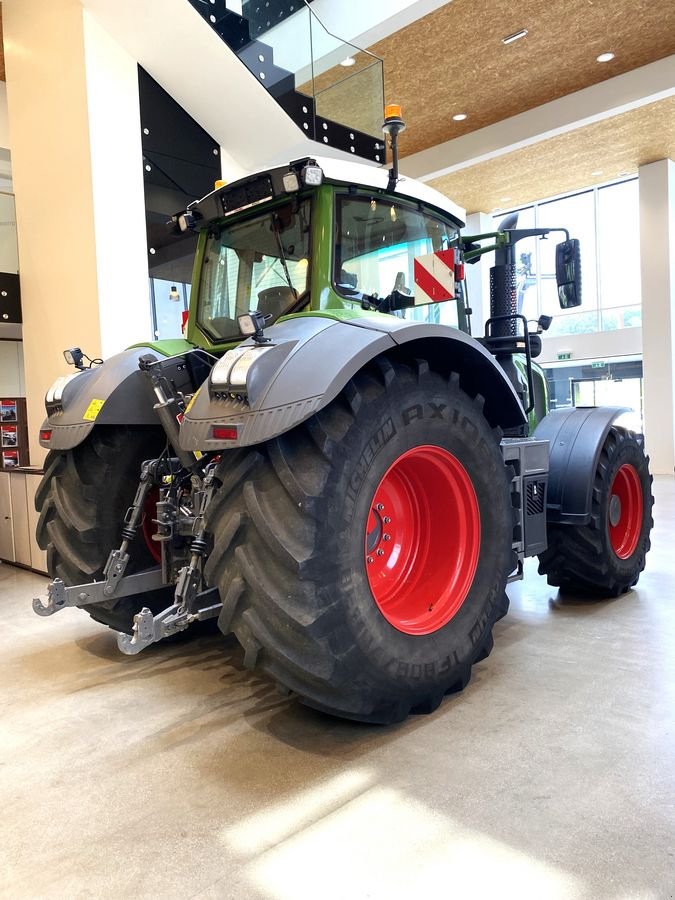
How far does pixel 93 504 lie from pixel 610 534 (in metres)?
2.95

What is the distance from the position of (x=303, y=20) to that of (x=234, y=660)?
18.4ft

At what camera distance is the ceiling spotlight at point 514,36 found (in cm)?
825

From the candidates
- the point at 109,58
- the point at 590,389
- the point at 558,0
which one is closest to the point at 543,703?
the point at 109,58

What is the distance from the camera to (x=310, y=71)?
604cm

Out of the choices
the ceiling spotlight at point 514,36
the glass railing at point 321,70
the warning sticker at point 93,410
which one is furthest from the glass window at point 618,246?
the warning sticker at point 93,410

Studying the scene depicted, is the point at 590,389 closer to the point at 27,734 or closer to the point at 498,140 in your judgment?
the point at 498,140

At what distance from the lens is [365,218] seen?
2.93 m

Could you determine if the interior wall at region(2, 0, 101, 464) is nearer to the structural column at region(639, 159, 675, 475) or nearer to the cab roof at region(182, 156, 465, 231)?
the cab roof at region(182, 156, 465, 231)

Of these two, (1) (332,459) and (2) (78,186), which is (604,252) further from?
(1) (332,459)

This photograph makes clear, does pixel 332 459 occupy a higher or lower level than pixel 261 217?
lower

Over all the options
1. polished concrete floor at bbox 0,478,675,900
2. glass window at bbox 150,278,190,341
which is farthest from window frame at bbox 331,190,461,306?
glass window at bbox 150,278,190,341

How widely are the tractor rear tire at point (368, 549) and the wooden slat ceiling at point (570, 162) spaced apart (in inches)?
386

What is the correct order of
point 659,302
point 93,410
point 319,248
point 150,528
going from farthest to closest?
1. point 659,302
2. point 150,528
3. point 93,410
4. point 319,248

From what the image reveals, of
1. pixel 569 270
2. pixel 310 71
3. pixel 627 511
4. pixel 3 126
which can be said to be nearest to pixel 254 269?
pixel 569 270
